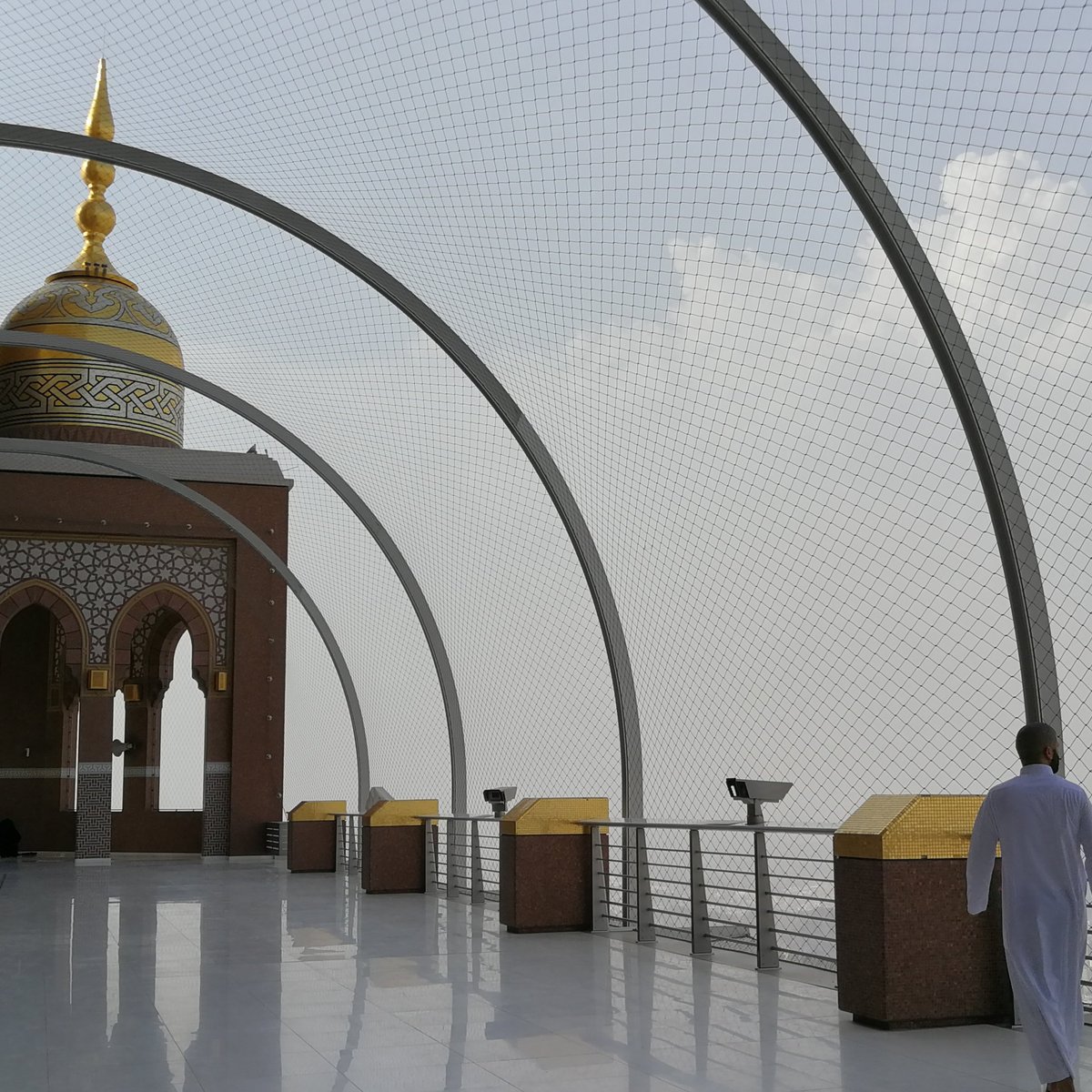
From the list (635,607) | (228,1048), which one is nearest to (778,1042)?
(228,1048)

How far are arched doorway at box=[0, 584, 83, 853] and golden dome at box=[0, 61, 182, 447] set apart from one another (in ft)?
10.4

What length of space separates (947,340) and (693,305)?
2567mm

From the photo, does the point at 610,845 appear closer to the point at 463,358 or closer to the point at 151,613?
the point at 463,358

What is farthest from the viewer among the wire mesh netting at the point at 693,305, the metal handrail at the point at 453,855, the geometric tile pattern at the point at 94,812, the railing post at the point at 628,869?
the geometric tile pattern at the point at 94,812

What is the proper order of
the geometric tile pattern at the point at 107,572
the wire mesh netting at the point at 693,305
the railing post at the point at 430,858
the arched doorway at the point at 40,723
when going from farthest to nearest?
the arched doorway at the point at 40,723
the geometric tile pattern at the point at 107,572
the railing post at the point at 430,858
the wire mesh netting at the point at 693,305

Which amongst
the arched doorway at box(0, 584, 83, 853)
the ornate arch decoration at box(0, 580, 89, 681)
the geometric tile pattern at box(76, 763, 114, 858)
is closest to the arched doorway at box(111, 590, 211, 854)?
the ornate arch decoration at box(0, 580, 89, 681)

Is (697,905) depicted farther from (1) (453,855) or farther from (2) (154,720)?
(2) (154,720)

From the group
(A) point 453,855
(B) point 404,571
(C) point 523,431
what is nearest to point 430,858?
(A) point 453,855

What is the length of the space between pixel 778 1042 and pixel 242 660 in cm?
1634

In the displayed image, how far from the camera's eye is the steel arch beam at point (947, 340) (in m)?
5.87

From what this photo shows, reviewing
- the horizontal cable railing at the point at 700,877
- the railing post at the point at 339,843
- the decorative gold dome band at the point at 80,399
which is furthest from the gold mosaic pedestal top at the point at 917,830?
the decorative gold dome band at the point at 80,399

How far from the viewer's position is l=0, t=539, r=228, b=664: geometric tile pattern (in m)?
19.8

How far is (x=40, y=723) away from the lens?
22281 millimetres

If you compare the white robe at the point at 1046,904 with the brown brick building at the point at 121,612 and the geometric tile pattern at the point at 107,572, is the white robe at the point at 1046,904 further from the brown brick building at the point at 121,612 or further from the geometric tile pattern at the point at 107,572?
the geometric tile pattern at the point at 107,572
